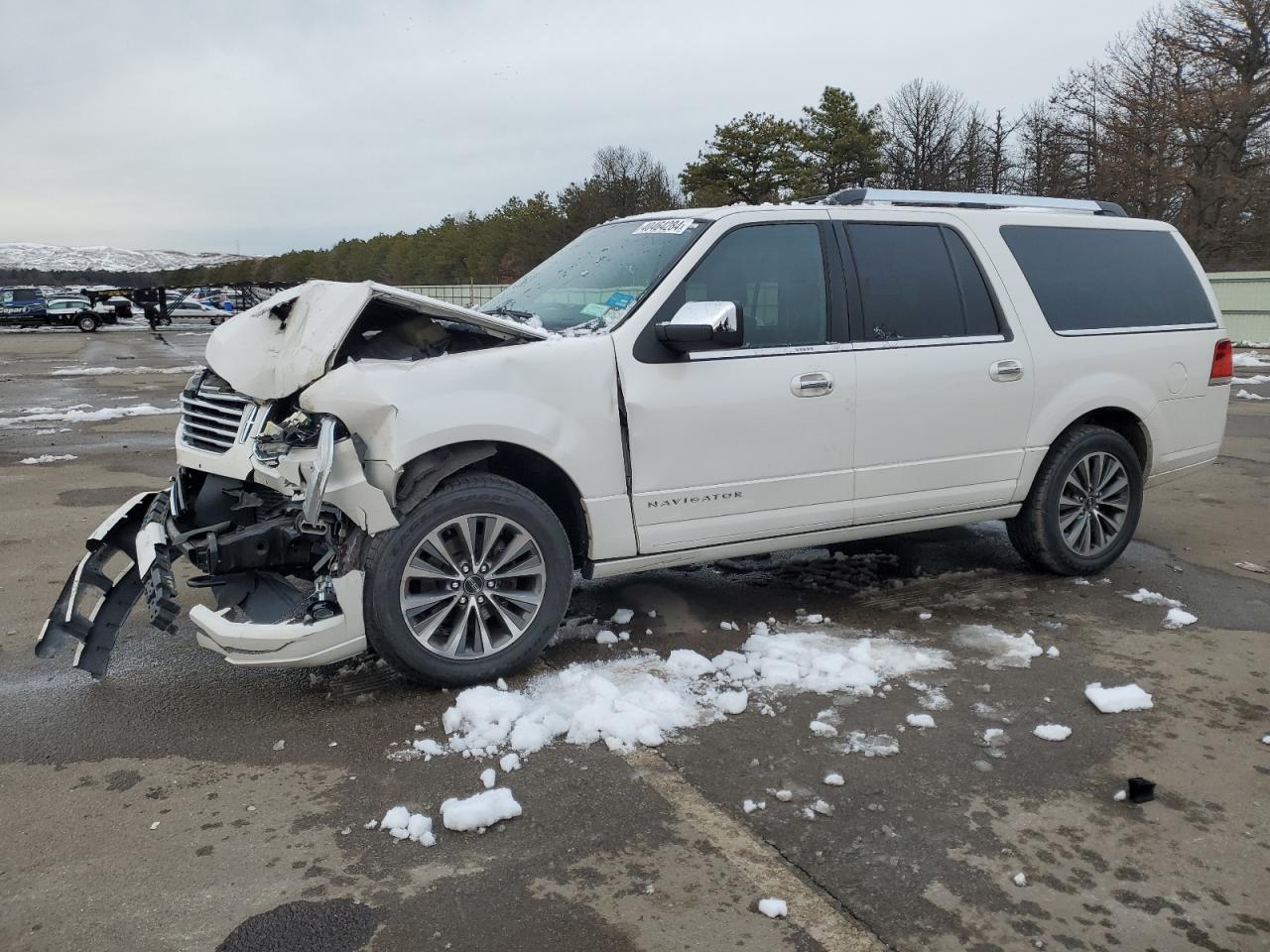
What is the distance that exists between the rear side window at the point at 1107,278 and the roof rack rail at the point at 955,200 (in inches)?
8.4

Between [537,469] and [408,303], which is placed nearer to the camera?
[408,303]

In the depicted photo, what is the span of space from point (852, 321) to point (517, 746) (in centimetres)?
247

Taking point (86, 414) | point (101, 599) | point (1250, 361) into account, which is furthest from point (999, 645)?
point (1250, 361)

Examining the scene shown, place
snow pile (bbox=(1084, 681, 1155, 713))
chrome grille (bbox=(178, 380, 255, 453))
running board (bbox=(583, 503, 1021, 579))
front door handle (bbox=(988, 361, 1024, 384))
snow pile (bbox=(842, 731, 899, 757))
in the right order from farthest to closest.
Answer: front door handle (bbox=(988, 361, 1024, 384)), running board (bbox=(583, 503, 1021, 579)), chrome grille (bbox=(178, 380, 255, 453)), snow pile (bbox=(1084, 681, 1155, 713)), snow pile (bbox=(842, 731, 899, 757))

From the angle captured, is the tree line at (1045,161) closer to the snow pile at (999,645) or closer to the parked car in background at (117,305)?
the parked car in background at (117,305)

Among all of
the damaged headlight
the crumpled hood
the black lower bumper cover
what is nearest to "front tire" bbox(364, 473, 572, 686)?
the damaged headlight

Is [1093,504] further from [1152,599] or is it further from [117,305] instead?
[117,305]

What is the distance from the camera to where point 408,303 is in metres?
3.87

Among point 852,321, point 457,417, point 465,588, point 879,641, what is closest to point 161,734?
point 465,588

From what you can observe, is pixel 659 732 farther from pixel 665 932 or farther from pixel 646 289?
pixel 646 289

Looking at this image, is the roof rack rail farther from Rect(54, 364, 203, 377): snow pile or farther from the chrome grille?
Rect(54, 364, 203, 377): snow pile

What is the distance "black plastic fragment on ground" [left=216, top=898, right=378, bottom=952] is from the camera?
2482 mm

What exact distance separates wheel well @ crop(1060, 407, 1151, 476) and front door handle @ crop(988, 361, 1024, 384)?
2.11ft

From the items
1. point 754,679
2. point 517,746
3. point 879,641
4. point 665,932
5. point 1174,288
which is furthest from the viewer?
point 1174,288
